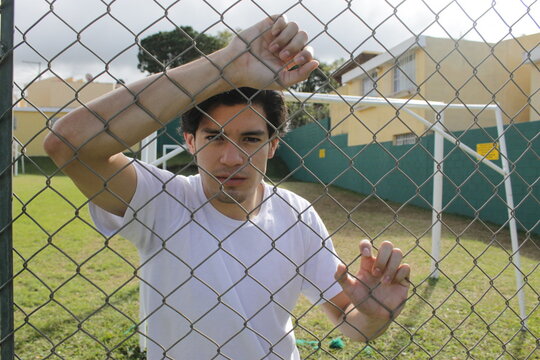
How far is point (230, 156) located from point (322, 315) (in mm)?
3384

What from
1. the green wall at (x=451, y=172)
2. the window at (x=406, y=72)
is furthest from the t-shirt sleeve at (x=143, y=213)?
the window at (x=406, y=72)

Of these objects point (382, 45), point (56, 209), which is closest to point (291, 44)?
point (382, 45)

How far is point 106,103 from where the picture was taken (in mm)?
1131

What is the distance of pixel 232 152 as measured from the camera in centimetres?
146

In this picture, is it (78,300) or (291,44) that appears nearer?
(291,44)

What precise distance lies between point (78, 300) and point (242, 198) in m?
3.80

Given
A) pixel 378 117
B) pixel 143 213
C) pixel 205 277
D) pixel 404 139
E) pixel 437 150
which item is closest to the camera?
pixel 143 213

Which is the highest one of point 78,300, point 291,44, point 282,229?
point 291,44

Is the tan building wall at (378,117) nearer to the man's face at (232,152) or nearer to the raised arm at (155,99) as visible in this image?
the man's face at (232,152)

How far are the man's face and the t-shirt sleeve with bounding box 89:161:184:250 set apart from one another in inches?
5.6

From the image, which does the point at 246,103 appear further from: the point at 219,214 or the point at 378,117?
the point at 378,117

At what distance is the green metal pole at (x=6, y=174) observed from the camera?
3.50 feet

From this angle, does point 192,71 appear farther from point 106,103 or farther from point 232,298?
point 232,298

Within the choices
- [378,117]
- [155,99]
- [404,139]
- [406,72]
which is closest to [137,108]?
[155,99]
